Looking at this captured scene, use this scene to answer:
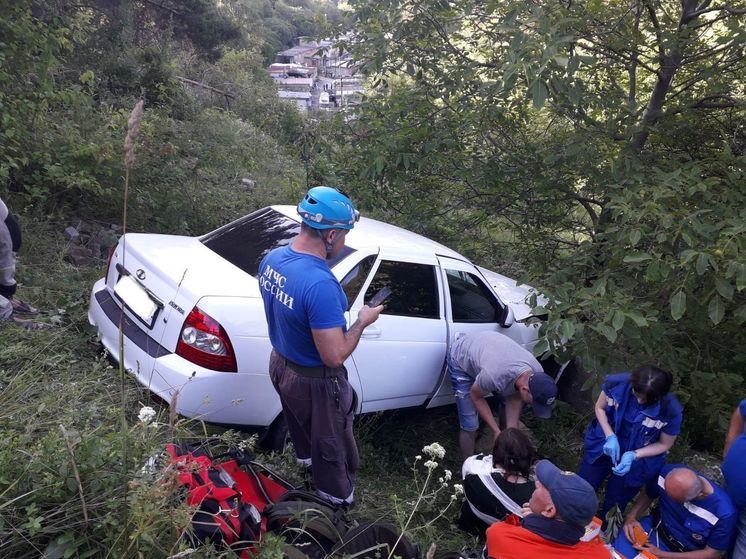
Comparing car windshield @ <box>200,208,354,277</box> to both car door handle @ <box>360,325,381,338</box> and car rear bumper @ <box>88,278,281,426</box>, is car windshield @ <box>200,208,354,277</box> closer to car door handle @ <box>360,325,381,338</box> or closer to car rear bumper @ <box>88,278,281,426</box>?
car door handle @ <box>360,325,381,338</box>

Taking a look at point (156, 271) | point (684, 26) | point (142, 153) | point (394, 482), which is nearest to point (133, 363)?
point (156, 271)

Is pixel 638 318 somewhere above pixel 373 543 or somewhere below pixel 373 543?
above

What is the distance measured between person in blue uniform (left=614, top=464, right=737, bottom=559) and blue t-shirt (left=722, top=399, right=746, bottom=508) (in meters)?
0.05

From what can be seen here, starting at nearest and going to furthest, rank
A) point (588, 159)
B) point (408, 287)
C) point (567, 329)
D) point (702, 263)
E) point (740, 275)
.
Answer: point (740, 275) → point (702, 263) → point (567, 329) → point (408, 287) → point (588, 159)

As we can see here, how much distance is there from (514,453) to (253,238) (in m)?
2.22

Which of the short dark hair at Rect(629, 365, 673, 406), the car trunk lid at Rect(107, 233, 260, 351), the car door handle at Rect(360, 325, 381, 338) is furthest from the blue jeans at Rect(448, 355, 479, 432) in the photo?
the car trunk lid at Rect(107, 233, 260, 351)

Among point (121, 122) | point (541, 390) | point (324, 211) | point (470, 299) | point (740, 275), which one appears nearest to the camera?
point (324, 211)

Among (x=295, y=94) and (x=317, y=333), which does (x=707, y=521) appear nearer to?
(x=317, y=333)

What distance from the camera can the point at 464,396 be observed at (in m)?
4.42

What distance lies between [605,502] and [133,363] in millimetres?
3184

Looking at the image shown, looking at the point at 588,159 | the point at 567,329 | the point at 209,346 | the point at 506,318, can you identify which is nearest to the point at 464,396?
the point at 506,318

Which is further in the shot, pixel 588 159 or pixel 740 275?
pixel 588 159

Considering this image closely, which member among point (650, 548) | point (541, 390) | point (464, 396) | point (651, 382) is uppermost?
point (651, 382)

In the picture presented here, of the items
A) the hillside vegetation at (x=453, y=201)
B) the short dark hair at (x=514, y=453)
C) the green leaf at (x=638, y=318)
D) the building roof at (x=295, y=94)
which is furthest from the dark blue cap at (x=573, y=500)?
the building roof at (x=295, y=94)
